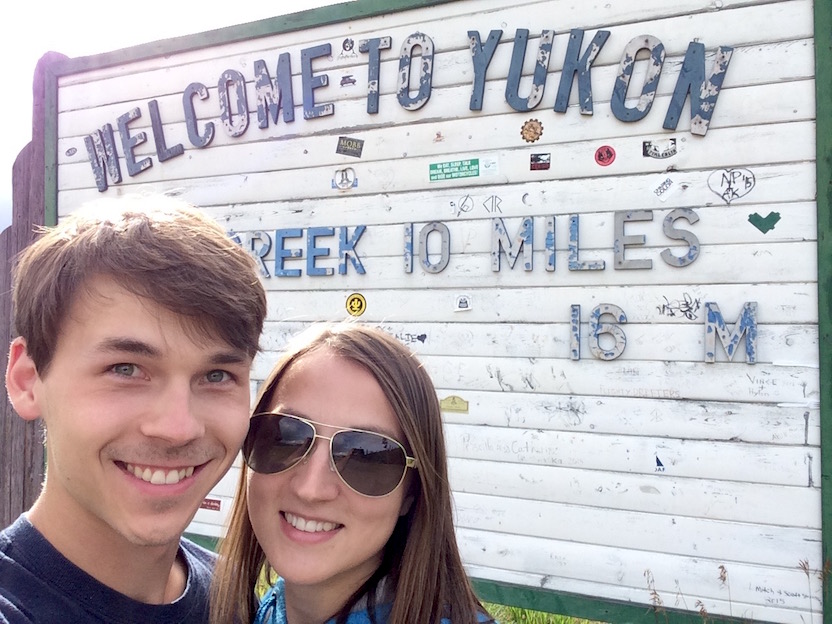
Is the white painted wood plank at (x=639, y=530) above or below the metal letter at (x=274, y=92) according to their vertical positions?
below

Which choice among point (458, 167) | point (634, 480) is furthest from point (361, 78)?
point (634, 480)

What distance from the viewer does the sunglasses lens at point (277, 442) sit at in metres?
1.45

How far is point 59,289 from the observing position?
4.10ft

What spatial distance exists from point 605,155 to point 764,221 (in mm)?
677

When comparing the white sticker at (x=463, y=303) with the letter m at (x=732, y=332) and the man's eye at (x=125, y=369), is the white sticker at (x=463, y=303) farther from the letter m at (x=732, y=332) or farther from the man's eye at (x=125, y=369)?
the man's eye at (x=125, y=369)

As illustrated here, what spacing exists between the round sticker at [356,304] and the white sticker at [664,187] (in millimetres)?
1414

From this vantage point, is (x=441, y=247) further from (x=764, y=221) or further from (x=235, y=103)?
(x=235, y=103)

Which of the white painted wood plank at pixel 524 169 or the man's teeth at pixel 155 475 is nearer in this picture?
the man's teeth at pixel 155 475

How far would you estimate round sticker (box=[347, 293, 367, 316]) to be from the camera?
11.1ft

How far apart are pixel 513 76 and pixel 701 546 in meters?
2.11

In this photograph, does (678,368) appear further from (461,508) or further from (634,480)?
(461,508)

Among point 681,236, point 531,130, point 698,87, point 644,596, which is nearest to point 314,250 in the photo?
point 531,130

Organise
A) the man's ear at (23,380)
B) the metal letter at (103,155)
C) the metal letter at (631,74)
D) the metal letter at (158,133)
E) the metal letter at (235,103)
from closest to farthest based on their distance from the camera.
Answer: the man's ear at (23,380), the metal letter at (631,74), the metal letter at (235,103), the metal letter at (158,133), the metal letter at (103,155)

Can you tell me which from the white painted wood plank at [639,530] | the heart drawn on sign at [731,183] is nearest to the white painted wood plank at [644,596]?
the white painted wood plank at [639,530]
